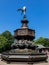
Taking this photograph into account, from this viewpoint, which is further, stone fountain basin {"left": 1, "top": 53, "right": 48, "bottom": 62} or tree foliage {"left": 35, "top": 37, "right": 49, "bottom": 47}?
tree foliage {"left": 35, "top": 37, "right": 49, "bottom": 47}

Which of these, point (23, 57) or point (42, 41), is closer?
point (23, 57)

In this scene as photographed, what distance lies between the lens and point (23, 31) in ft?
43.1

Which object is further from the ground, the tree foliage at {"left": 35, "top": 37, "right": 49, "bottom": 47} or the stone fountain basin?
the tree foliage at {"left": 35, "top": 37, "right": 49, "bottom": 47}

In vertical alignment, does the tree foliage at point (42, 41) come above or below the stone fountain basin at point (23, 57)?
above

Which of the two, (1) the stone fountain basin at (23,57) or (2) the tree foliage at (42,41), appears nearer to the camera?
(1) the stone fountain basin at (23,57)

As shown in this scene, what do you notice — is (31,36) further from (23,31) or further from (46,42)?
(46,42)

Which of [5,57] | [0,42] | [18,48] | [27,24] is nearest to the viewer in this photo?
[5,57]

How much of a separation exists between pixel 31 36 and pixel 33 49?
39.4 inches

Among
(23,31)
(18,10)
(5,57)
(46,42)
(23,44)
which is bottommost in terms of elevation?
(5,57)

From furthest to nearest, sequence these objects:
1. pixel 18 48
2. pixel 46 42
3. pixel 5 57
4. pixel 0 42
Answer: pixel 46 42 < pixel 0 42 < pixel 18 48 < pixel 5 57

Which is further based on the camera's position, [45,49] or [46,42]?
[46,42]

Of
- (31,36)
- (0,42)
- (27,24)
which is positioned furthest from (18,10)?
(0,42)

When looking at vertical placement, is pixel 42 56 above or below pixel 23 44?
below

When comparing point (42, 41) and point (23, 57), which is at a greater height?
point (42, 41)
